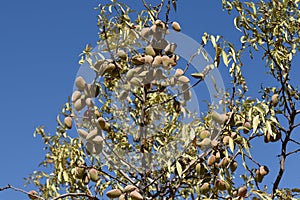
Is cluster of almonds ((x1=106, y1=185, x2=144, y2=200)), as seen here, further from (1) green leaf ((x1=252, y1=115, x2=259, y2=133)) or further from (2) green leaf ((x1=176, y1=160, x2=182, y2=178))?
(1) green leaf ((x1=252, y1=115, x2=259, y2=133))

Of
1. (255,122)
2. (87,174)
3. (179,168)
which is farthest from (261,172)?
(87,174)

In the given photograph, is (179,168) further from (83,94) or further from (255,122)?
(83,94)

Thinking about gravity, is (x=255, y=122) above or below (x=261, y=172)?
above

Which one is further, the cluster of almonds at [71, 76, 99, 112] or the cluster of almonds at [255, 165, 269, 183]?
the cluster of almonds at [255, 165, 269, 183]

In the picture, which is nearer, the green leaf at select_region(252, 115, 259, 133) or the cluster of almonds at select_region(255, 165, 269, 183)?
the green leaf at select_region(252, 115, 259, 133)

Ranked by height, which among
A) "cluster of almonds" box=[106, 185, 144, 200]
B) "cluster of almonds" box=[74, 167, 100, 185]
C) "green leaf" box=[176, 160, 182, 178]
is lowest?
"cluster of almonds" box=[106, 185, 144, 200]

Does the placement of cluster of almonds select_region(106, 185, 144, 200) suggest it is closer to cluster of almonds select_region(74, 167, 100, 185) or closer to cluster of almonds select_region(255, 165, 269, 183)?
cluster of almonds select_region(74, 167, 100, 185)

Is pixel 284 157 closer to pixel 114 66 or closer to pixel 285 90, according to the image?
pixel 285 90

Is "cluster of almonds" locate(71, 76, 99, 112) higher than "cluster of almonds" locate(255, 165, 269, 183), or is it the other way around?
"cluster of almonds" locate(71, 76, 99, 112)

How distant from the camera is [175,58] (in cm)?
211

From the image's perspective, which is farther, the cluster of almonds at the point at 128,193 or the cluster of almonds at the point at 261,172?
the cluster of almonds at the point at 261,172

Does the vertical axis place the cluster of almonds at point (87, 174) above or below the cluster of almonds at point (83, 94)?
below

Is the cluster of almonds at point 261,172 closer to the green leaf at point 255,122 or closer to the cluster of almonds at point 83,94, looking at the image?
the green leaf at point 255,122

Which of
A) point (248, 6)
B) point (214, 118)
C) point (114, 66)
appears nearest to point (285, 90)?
point (248, 6)
